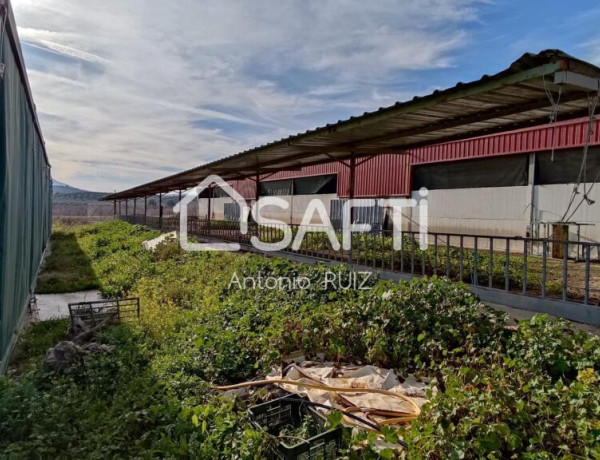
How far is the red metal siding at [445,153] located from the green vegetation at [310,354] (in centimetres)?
371

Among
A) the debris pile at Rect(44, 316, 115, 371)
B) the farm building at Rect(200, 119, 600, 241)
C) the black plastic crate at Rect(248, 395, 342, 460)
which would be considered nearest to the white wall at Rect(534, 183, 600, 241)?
the farm building at Rect(200, 119, 600, 241)

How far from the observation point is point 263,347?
4.51 meters

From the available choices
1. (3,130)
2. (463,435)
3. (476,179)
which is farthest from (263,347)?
(476,179)

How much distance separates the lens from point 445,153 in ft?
41.8

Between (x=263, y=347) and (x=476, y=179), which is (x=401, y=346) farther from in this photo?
(x=476, y=179)

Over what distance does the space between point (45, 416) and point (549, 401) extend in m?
3.77

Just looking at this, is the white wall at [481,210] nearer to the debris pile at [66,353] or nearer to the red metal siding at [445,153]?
the red metal siding at [445,153]

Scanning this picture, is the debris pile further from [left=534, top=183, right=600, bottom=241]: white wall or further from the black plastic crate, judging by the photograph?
[left=534, top=183, right=600, bottom=241]: white wall

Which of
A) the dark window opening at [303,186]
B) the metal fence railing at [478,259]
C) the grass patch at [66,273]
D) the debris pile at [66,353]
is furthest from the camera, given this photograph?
the dark window opening at [303,186]

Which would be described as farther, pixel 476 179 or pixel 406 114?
pixel 476 179

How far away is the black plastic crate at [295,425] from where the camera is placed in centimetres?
238

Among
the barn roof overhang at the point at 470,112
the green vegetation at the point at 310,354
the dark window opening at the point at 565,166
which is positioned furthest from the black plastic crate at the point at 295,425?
→ the dark window opening at the point at 565,166

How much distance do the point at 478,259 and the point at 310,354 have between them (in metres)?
3.25

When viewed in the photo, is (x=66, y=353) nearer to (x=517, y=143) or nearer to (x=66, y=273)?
(x=66, y=273)
